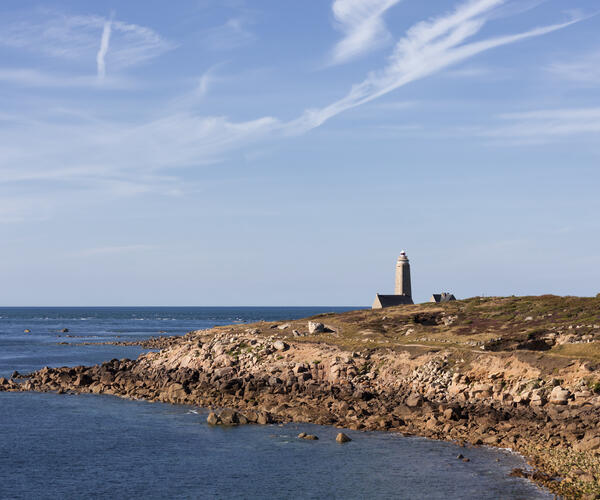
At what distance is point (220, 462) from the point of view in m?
39.8

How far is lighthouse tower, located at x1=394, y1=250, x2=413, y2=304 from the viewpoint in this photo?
398ft

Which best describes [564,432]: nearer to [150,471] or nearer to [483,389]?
[483,389]

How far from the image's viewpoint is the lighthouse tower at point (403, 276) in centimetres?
12131

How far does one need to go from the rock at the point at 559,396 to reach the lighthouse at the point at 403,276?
246ft

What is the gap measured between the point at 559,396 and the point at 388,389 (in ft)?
46.1

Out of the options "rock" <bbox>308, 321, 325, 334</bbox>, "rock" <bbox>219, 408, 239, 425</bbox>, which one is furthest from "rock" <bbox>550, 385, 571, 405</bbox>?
"rock" <bbox>308, 321, 325, 334</bbox>

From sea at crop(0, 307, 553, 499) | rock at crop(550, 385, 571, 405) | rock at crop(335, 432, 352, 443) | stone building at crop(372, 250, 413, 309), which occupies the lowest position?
sea at crop(0, 307, 553, 499)

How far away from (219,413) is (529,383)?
23.6m

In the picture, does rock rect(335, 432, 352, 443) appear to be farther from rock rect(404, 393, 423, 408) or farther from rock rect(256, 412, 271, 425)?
rock rect(404, 393, 423, 408)

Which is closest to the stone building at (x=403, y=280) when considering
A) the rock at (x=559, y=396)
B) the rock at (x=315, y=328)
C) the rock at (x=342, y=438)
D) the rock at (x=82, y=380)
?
the rock at (x=315, y=328)

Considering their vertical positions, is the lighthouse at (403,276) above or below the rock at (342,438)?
above

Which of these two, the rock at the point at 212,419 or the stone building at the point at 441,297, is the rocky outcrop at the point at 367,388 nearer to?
the rock at the point at 212,419

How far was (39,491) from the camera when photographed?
115ft

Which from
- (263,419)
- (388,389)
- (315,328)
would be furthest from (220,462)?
(315,328)
